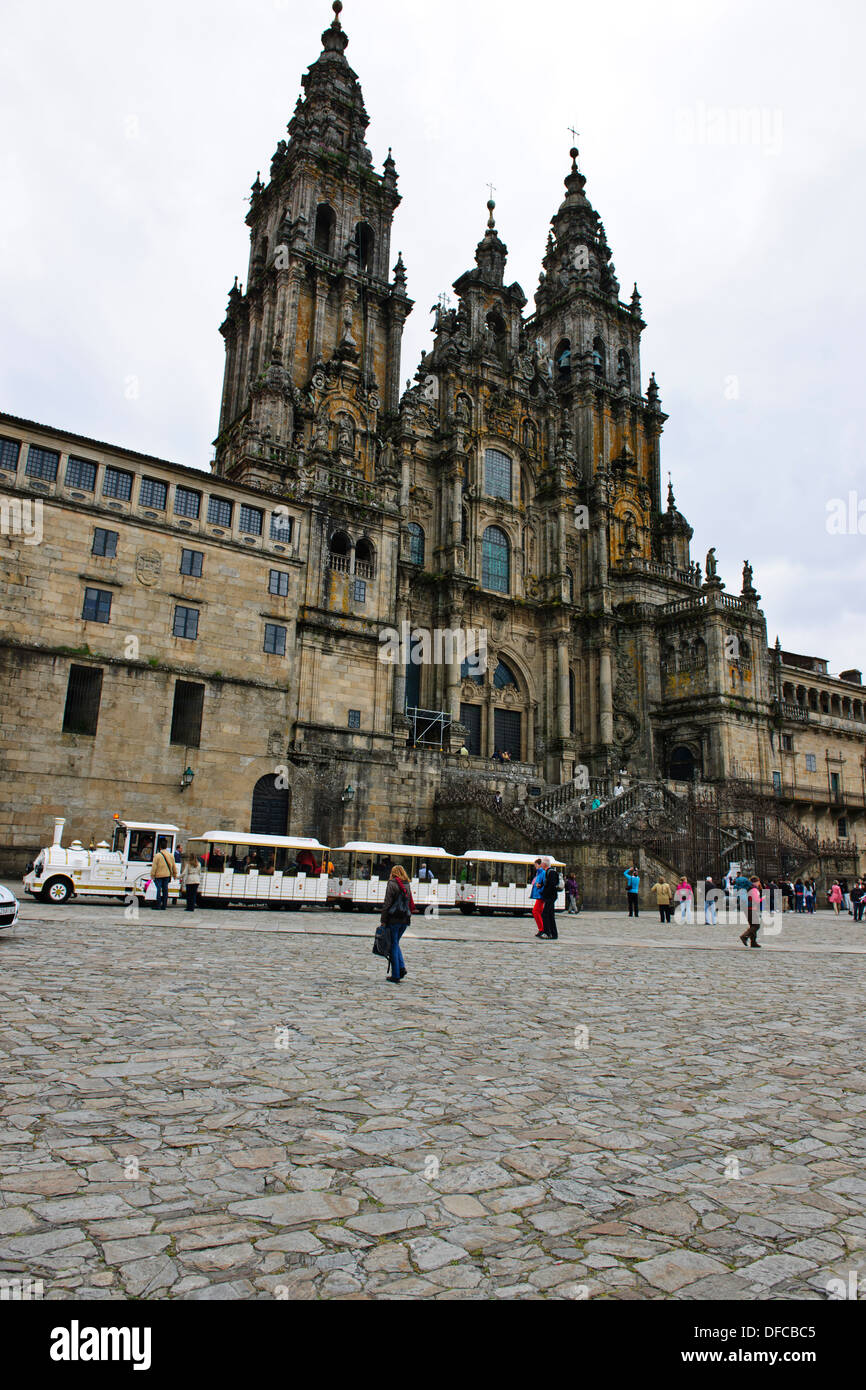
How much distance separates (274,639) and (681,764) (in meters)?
26.3

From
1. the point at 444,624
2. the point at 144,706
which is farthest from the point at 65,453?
the point at 444,624

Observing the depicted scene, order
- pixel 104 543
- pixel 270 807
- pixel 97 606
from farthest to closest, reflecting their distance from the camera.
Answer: pixel 270 807 → pixel 104 543 → pixel 97 606

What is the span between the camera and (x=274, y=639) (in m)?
31.8

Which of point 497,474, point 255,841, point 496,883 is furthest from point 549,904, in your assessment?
point 497,474

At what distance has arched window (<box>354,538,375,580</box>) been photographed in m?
35.7

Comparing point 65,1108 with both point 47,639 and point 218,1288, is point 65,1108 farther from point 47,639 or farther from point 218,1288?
point 47,639

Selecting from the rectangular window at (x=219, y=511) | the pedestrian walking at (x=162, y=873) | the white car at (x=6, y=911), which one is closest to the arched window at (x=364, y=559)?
the rectangular window at (x=219, y=511)

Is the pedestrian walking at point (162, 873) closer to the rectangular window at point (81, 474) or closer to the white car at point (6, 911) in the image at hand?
the white car at point (6, 911)

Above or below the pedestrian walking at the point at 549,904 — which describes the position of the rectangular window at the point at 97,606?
above

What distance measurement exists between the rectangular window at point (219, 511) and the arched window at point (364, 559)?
609 centimetres

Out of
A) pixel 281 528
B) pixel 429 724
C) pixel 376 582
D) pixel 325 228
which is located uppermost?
pixel 325 228

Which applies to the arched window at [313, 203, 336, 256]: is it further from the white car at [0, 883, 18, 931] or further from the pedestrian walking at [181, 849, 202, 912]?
the white car at [0, 883, 18, 931]

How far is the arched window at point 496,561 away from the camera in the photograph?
155 feet

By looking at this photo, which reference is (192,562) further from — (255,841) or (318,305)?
(318,305)
